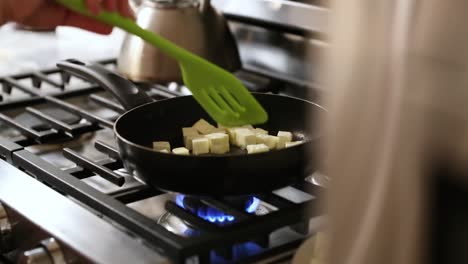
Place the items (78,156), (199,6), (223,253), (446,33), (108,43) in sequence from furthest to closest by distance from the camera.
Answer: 1. (108,43)
2. (199,6)
3. (78,156)
4. (223,253)
5. (446,33)

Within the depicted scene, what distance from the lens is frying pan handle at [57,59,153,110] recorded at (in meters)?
1.00

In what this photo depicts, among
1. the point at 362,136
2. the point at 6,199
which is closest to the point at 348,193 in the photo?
the point at 362,136

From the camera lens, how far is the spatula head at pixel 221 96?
0.97 metres

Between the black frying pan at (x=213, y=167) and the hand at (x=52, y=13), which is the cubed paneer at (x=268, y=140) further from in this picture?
the hand at (x=52, y=13)

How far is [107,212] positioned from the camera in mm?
771

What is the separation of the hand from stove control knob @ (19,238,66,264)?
13.3 inches

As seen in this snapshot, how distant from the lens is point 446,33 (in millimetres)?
302

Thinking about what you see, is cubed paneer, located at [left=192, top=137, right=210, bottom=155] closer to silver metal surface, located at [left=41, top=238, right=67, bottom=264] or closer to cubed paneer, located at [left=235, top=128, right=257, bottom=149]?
cubed paneer, located at [left=235, top=128, right=257, bottom=149]

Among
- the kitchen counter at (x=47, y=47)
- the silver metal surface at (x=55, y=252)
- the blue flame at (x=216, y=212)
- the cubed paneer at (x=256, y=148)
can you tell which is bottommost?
the silver metal surface at (x=55, y=252)

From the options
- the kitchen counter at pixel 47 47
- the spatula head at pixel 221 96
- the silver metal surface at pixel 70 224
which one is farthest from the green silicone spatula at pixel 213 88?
the kitchen counter at pixel 47 47

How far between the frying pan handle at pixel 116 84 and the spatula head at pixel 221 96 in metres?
0.07

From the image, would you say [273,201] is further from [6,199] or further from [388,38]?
[388,38]

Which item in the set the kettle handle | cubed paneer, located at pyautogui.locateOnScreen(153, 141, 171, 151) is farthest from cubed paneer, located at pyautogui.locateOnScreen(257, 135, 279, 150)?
the kettle handle

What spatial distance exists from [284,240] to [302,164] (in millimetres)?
82
